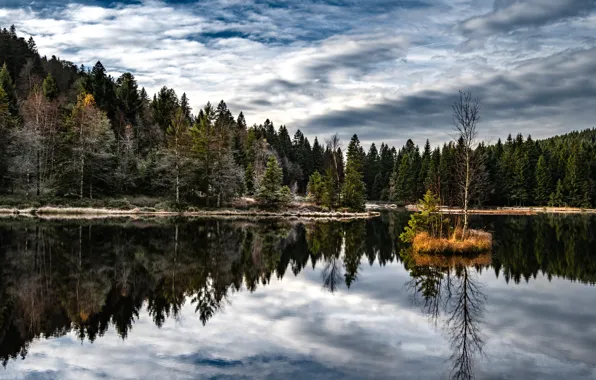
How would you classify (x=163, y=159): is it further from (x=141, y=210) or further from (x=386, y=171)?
(x=386, y=171)

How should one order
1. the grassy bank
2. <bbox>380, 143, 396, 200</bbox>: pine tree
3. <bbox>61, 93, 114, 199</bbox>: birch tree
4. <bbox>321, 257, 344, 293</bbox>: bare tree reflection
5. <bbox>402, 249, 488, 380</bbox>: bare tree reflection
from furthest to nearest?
<bbox>380, 143, 396, 200</bbox>: pine tree → <bbox>61, 93, 114, 199</bbox>: birch tree → the grassy bank → <bbox>321, 257, 344, 293</bbox>: bare tree reflection → <bbox>402, 249, 488, 380</bbox>: bare tree reflection

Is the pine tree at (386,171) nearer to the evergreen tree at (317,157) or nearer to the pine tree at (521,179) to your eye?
the evergreen tree at (317,157)

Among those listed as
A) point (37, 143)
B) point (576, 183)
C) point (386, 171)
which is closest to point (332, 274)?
point (37, 143)

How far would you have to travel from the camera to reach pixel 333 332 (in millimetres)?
11867

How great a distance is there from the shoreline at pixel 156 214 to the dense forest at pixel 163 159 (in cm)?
260

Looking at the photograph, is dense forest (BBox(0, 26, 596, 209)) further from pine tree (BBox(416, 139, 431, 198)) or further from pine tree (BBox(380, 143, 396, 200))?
pine tree (BBox(380, 143, 396, 200))

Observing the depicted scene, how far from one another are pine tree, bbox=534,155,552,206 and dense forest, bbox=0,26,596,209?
0.21 metres

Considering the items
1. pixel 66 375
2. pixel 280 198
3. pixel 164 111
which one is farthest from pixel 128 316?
pixel 164 111

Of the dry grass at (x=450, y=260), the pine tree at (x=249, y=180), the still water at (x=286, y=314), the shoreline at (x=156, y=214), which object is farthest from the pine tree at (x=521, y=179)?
the dry grass at (x=450, y=260)

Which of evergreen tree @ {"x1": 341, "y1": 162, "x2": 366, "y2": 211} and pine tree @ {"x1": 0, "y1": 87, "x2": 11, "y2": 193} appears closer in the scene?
pine tree @ {"x1": 0, "y1": 87, "x2": 11, "y2": 193}

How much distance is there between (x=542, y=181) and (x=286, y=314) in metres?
96.8

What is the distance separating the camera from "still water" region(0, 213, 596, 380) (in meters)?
9.45

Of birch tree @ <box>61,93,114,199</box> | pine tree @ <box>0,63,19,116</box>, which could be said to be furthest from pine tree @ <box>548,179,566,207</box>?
pine tree @ <box>0,63,19,116</box>

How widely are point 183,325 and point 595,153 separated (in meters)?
118
